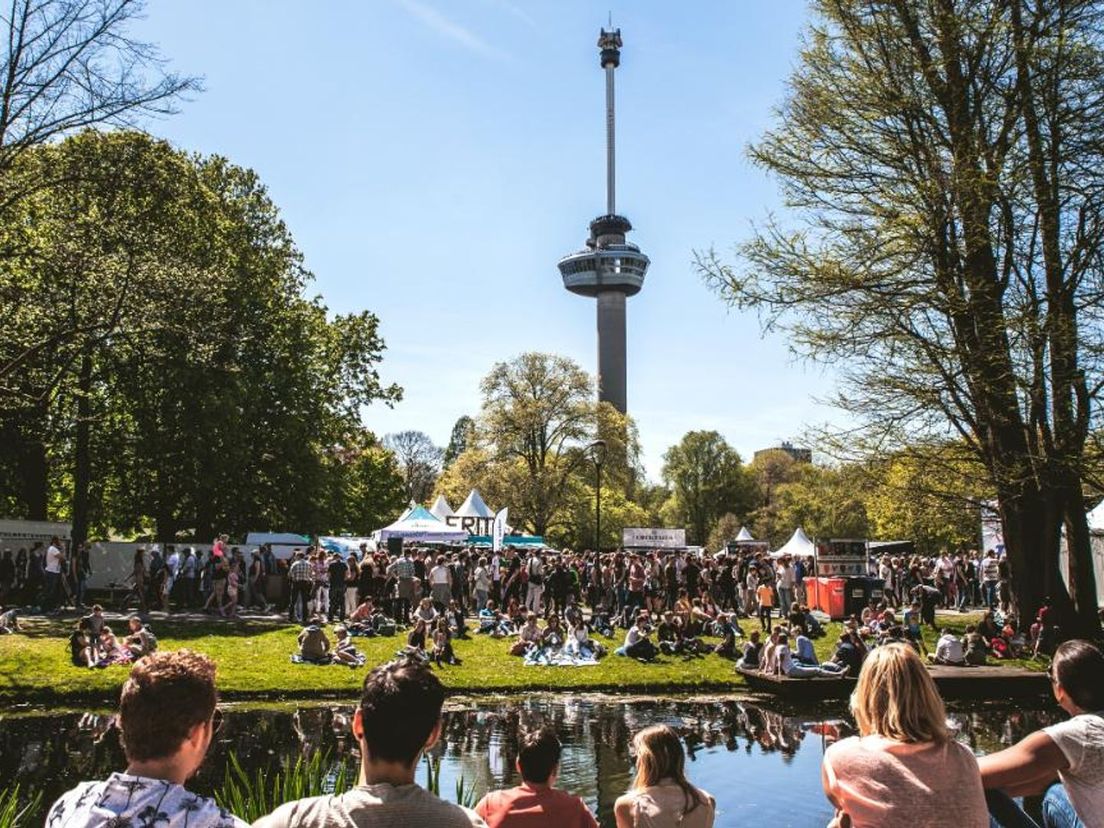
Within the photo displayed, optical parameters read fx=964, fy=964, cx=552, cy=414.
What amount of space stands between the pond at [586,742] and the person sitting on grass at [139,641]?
2.43 m

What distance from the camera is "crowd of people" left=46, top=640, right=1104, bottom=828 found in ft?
Answer: 8.81

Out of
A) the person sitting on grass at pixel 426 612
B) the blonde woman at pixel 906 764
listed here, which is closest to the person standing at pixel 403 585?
the person sitting on grass at pixel 426 612

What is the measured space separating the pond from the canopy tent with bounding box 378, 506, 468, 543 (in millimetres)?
A: 16482

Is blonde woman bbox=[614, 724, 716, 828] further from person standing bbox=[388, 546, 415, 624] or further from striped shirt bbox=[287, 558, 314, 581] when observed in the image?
person standing bbox=[388, 546, 415, 624]

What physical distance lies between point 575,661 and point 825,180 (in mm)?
11832

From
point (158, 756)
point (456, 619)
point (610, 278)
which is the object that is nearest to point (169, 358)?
point (456, 619)

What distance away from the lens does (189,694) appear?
276 cm

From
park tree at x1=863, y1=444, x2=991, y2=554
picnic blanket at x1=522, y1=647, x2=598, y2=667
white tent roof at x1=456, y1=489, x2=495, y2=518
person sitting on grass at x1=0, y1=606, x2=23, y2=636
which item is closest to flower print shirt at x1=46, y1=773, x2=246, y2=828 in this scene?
picnic blanket at x1=522, y1=647, x2=598, y2=667

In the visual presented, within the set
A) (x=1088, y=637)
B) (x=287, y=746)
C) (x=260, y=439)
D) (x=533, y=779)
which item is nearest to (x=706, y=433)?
(x=260, y=439)

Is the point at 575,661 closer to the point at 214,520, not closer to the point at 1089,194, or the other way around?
the point at 1089,194

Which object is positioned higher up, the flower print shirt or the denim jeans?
the flower print shirt

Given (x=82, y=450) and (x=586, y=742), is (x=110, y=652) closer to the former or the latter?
(x=586, y=742)

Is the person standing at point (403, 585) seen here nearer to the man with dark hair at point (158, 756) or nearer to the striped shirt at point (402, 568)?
the striped shirt at point (402, 568)

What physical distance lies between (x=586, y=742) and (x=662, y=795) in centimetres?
966
